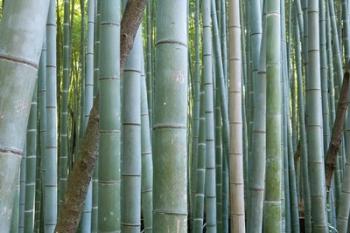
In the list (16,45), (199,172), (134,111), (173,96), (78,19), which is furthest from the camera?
(78,19)

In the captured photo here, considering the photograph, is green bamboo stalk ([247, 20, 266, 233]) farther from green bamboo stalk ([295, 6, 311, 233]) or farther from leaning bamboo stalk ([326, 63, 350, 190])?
green bamboo stalk ([295, 6, 311, 233])

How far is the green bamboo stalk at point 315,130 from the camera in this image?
7.36ft

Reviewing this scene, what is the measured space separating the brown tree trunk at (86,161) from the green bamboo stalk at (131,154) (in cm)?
11

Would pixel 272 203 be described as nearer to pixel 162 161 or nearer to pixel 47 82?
pixel 162 161

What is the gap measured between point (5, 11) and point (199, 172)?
2.14 metres

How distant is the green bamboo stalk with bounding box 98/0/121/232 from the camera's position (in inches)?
51.3

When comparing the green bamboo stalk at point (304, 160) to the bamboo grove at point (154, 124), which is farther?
the green bamboo stalk at point (304, 160)

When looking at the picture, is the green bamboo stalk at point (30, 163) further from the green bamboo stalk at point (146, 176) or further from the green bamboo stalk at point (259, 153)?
the green bamboo stalk at point (259, 153)

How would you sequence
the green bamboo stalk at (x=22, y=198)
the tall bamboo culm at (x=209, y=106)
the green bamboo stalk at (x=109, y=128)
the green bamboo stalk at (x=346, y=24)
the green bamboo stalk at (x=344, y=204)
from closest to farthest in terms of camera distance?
1. the green bamboo stalk at (x=109, y=128)
2. the green bamboo stalk at (x=344, y=204)
3. the tall bamboo culm at (x=209, y=106)
4. the green bamboo stalk at (x=22, y=198)
5. the green bamboo stalk at (x=346, y=24)

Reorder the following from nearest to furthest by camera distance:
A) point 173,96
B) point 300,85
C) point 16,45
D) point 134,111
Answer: point 16,45
point 173,96
point 134,111
point 300,85

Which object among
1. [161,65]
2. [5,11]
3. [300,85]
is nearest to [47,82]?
[161,65]

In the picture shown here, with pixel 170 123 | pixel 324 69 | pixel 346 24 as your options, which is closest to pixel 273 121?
pixel 170 123

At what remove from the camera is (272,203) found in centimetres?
151

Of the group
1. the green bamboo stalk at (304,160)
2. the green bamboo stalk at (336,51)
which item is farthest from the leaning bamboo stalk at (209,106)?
the green bamboo stalk at (336,51)
